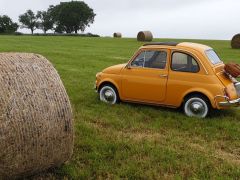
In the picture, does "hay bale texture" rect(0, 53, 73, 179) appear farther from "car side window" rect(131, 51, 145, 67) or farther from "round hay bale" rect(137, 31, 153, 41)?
"round hay bale" rect(137, 31, 153, 41)

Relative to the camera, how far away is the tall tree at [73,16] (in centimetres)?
9544

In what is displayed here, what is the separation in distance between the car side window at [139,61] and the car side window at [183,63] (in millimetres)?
822

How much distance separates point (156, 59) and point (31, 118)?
5.56m

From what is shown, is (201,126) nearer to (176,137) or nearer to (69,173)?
(176,137)

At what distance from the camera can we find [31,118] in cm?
595

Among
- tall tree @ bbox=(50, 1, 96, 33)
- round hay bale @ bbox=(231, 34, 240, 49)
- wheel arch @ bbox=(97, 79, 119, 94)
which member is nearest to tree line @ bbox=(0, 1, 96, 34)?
tall tree @ bbox=(50, 1, 96, 33)

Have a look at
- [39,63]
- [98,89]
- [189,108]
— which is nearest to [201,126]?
[189,108]

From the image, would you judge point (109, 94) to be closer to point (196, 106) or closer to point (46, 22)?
point (196, 106)

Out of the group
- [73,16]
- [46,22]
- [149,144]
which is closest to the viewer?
[149,144]

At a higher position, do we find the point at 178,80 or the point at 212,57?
the point at 212,57

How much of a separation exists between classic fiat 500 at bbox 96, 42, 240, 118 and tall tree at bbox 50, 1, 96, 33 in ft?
281

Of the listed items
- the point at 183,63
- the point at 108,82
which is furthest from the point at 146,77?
the point at 108,82

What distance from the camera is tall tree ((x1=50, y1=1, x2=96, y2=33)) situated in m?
95.4

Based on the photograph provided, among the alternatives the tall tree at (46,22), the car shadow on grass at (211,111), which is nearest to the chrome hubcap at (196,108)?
the car shadow on grass at (211,111)
